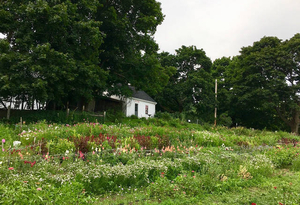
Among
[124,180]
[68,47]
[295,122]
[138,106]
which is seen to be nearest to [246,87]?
[295,122]

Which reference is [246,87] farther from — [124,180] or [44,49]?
[124,180]

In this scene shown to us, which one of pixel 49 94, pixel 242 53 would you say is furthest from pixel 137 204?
pixel 242 53

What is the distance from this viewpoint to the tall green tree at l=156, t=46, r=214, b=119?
32.2m

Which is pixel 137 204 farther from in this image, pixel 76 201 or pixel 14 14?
pixel 14 14

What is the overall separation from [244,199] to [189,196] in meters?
1.03

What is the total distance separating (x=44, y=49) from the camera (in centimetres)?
1156

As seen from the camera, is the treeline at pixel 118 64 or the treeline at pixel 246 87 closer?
the treeline at pixel 118 64

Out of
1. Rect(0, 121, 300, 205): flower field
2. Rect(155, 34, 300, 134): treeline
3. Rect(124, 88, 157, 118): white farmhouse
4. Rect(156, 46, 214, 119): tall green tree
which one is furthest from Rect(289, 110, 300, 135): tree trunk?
Rect(0, 121, 300, 205): flower field

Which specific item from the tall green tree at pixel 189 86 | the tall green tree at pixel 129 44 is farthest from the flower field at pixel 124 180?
the tall green tree at pixel 189 86

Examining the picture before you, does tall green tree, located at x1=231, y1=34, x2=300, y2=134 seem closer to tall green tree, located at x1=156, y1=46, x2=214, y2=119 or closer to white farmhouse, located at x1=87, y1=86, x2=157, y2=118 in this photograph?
tall green tree, located at x1=156, y1=46, x2=214, y2=119

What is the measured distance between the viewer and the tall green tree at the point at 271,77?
2722 cm

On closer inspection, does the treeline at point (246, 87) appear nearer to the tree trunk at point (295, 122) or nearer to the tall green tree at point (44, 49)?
the tree trunk at point (295, 122)

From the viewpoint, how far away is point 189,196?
4.38 metres

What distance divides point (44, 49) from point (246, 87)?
25732 millimetres
